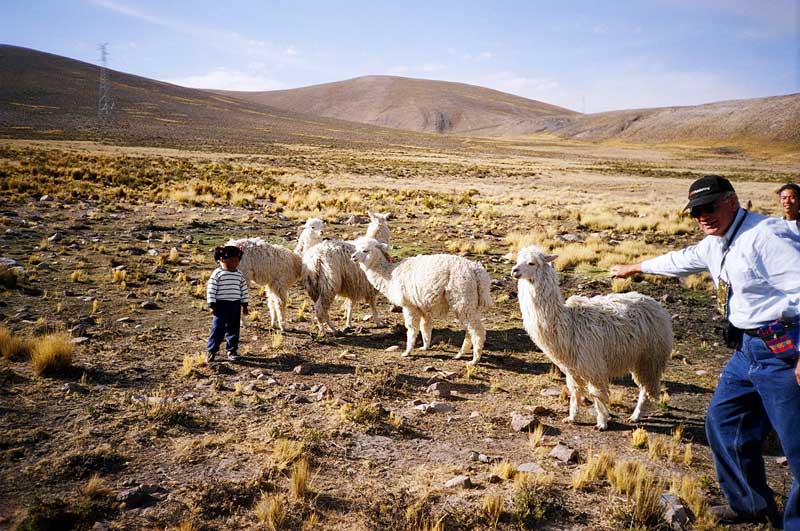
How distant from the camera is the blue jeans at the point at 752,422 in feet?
10.6

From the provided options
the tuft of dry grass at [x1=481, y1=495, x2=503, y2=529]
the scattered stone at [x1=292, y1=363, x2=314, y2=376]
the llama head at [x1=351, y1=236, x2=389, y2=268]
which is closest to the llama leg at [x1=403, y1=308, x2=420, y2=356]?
the llama head at [x1=351, y1=236, x2=389, y2=268]

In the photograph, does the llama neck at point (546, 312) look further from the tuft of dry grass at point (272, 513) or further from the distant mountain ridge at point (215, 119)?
the distant mountain ridge at point (215, 119)

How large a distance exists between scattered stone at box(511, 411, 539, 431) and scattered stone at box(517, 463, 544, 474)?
0.73 meters

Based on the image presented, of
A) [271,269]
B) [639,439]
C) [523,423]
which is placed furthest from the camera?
[271,269]

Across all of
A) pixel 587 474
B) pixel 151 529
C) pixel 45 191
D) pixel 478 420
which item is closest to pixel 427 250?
pixel 478 420

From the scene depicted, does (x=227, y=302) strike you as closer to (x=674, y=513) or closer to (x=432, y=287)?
(x=432, y=287)

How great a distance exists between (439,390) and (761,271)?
13.0ft

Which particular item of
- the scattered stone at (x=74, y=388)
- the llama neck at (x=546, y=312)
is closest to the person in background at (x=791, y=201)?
the llama neck at (x=546, y=312)

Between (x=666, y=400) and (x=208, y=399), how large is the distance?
5.74 metres

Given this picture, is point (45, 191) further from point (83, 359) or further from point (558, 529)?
point (558, 529)

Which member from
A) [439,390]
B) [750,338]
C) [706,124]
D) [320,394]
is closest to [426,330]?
[439,390]

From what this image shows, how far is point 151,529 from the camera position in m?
3.62

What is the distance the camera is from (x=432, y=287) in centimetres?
739

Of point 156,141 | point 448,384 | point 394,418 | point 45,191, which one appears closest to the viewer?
point 394,418
